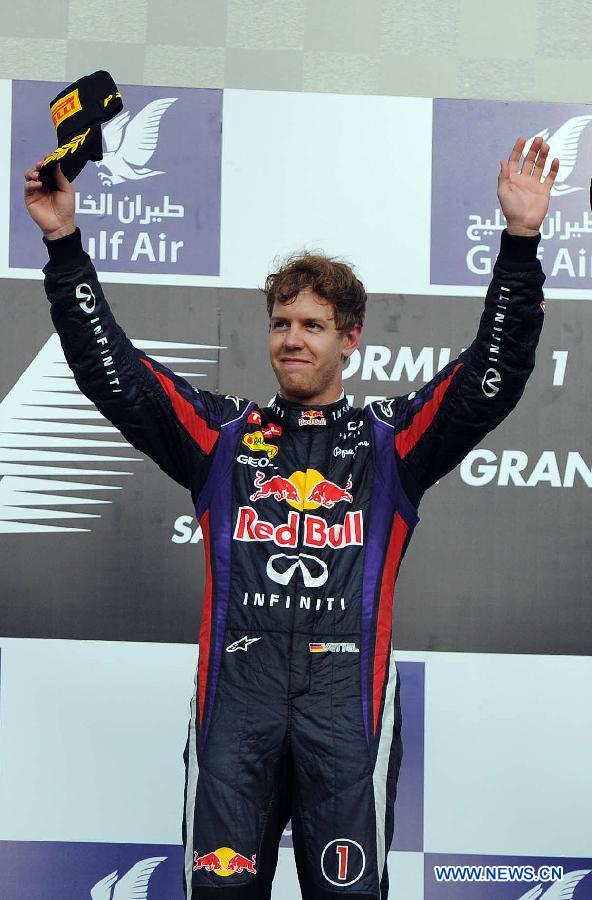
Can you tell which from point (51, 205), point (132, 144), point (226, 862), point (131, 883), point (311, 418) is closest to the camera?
point (226, 862)

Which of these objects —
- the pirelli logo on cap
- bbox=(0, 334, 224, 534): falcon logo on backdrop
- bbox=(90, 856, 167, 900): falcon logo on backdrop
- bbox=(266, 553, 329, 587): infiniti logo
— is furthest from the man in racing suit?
bbox=(90, 856, 167, 900): falcon logo on backdrop

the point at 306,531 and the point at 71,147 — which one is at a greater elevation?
the point at 71,147

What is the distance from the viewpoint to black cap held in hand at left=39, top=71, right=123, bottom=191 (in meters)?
1.69

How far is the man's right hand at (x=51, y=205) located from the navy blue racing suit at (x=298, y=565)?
0.02 metres

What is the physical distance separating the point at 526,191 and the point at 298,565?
669 millimetres

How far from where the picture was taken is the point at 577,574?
265 centimetres

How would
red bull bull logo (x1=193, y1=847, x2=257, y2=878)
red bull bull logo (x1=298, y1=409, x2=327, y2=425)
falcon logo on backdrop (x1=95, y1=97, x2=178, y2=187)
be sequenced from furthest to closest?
falcon logo on backdrop (x1=95, y1=97, x2=178, y2=187), red bull bull logo (x1=298, y1=409, x2=327, y2=425), red bull bull logo (x1=193, y1=847, x2=257, y2=878)

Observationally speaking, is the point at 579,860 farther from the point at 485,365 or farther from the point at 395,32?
the point at 395,32

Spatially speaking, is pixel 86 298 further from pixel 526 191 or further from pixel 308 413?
pixel 526 191

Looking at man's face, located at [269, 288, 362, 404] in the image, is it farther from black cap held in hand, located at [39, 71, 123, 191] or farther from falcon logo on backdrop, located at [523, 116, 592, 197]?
falcon logo on backdrop, located at [523, 116, 592, 197]

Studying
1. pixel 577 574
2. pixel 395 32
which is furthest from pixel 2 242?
pixel 577 574

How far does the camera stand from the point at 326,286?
1878 millimetres

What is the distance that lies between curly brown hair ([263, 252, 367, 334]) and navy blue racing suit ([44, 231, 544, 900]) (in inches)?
6.5

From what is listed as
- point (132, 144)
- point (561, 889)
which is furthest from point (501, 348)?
point (561, 889)
